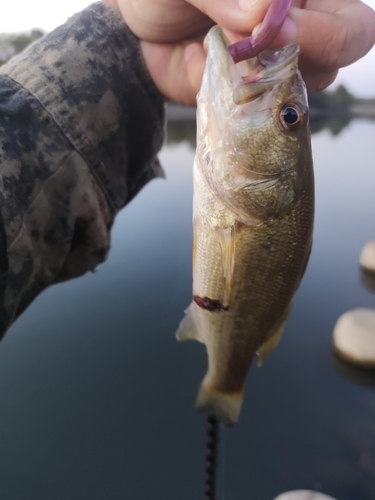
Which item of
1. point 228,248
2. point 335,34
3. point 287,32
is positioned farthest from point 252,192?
point 335,34

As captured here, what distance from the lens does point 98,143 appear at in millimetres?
1441

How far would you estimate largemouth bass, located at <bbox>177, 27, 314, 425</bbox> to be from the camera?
108 centimetres

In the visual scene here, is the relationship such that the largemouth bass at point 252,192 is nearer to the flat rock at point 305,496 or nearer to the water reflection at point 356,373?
the flat rock at point 305,496

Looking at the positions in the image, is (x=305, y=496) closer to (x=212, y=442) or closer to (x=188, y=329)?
(x=212, y=442)

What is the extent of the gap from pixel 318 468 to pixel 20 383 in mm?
3828

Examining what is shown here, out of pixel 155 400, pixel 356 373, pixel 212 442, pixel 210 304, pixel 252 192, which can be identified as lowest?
pixel 356 373

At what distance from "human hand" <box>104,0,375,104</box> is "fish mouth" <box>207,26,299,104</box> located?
74 mm

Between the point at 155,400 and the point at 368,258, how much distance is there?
202 inches

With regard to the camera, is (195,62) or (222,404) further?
(195,62)

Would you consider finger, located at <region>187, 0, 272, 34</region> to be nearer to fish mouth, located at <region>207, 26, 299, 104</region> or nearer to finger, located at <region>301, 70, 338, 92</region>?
fish mouth, located at <region>207, 26, 299, 104</region>

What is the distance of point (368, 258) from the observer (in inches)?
297

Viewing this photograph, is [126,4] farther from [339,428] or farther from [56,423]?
[339,428]

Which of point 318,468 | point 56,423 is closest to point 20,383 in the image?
point 56,423

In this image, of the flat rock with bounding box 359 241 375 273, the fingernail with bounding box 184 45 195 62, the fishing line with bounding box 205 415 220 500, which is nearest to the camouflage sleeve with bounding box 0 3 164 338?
the fingernail with bounding box 184 45 195 62
